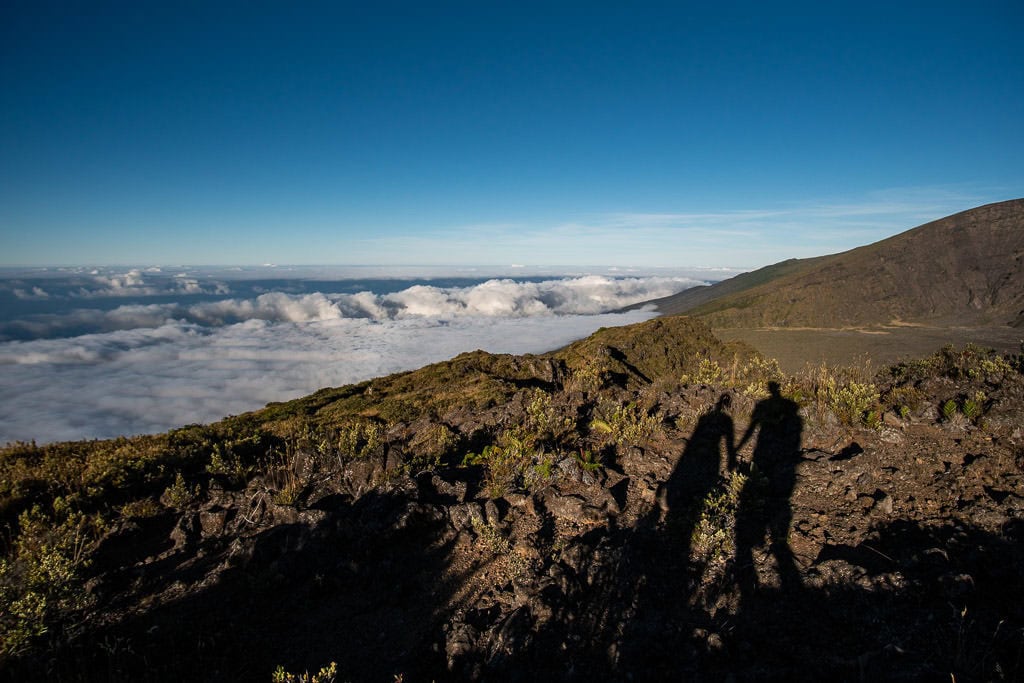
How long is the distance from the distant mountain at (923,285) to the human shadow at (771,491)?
55.2m

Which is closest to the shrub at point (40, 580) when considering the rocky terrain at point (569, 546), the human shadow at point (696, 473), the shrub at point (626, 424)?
the rocky terrain at point (569, 546)

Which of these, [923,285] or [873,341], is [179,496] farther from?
[923,285]

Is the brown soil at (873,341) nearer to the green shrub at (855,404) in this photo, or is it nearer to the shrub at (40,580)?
the green shrub at (855,404)

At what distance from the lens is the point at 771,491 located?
5.80 metres

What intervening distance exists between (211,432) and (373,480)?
6.32 metres

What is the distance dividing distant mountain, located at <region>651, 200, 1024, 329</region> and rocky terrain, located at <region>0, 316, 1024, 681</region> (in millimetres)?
55421

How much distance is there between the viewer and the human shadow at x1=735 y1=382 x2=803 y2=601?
14.8 ft

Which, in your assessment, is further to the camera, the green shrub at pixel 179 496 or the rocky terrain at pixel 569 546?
the green shrub at pixel 179 496

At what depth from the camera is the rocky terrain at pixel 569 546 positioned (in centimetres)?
361

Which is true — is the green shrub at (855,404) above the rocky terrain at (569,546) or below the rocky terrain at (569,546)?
above

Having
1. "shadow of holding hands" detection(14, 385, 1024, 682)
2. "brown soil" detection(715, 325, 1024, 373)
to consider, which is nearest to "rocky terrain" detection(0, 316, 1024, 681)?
"shadow of holding hands" detection(14, 385, 1024, 682)

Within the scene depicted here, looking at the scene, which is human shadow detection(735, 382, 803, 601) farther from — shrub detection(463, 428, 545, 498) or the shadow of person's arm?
shrub detection(463, 428, 545, 498)

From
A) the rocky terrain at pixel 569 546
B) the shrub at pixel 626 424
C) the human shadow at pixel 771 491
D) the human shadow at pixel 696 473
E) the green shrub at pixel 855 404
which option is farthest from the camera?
the shrub at pixel 626 424

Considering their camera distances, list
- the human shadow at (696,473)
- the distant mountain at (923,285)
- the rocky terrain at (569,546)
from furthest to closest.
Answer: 1. the distant mountain at (923,285)
2. the human shadow at (696,473)
3. the rocky terrain at (569,546)
